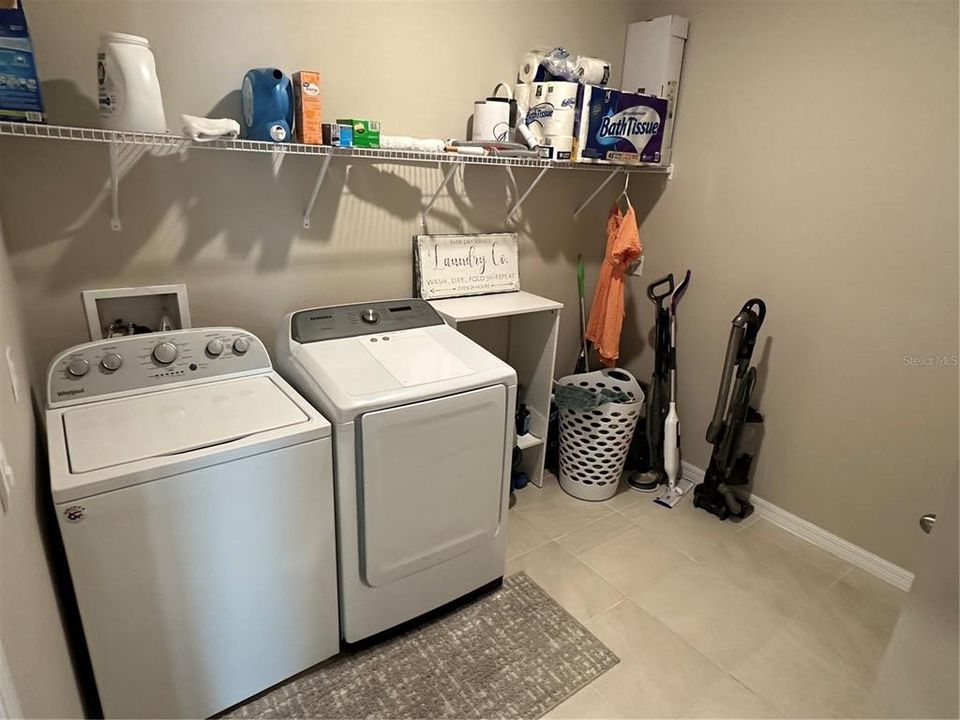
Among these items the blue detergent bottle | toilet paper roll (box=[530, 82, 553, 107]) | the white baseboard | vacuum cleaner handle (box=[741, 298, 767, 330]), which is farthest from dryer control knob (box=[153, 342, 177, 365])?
the white baseboard

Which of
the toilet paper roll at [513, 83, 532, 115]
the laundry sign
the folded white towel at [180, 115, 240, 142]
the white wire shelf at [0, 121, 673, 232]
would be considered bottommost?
the laundry sign

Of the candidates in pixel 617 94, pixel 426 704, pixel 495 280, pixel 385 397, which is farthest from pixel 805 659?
pixel 617 94

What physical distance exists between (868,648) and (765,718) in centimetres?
54

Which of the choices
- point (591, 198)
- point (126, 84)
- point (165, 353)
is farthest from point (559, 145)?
point (165, 353)

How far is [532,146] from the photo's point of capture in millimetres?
2207

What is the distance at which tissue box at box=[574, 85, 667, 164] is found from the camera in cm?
229

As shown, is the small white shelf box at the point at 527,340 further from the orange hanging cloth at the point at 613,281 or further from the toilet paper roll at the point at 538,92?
the toilet paper roll at the point at 538,92

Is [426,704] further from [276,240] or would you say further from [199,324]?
[276,240]

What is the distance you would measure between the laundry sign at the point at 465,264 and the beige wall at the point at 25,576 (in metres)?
1.34

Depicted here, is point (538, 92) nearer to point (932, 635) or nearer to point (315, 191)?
point (315, 191)

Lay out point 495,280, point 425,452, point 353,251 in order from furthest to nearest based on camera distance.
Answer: point 495,280, point 353,251, point 425,452

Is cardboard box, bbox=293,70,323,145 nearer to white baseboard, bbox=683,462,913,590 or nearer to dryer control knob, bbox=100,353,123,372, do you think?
dryer control knob, bbox=100,353,123,372

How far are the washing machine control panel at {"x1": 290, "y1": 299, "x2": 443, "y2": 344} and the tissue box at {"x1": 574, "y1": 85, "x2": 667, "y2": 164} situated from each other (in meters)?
0.92

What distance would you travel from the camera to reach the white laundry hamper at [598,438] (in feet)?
8.17
